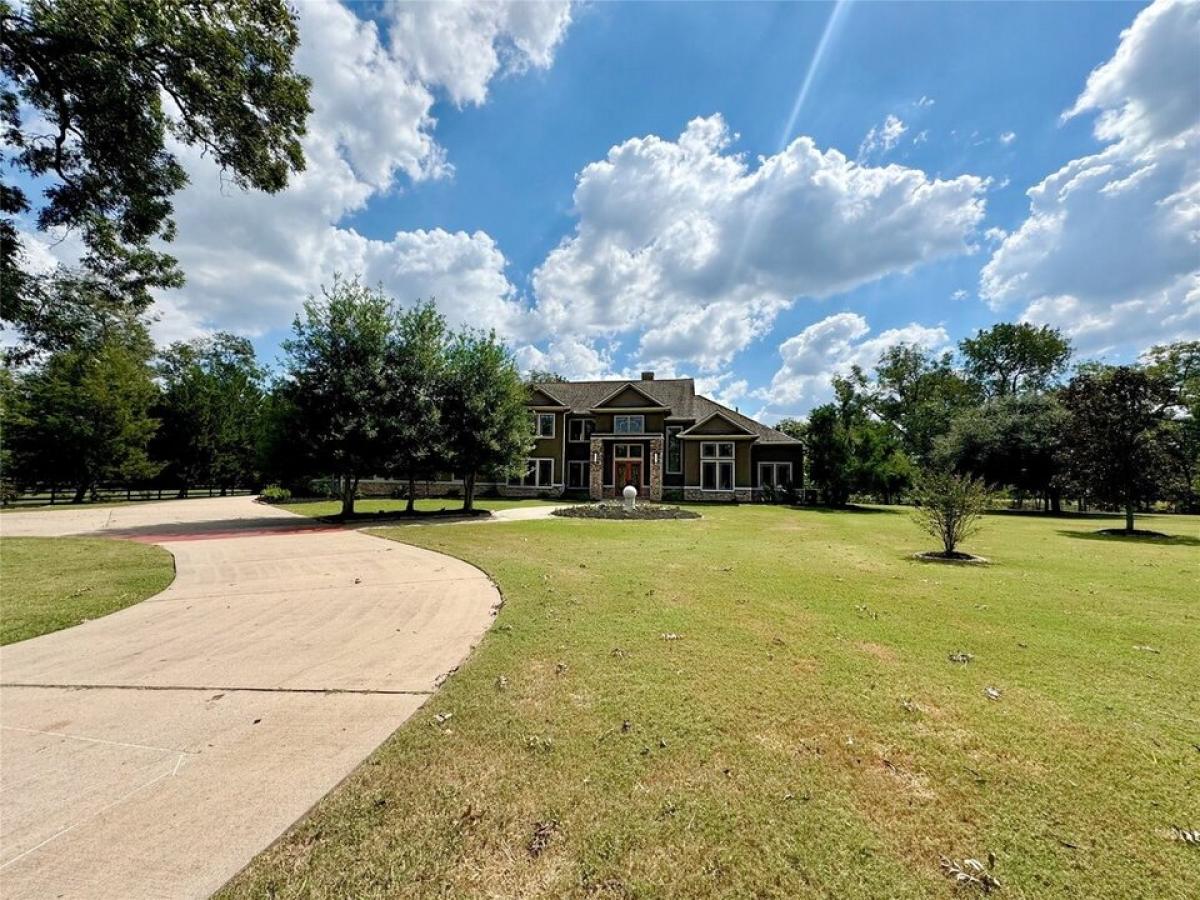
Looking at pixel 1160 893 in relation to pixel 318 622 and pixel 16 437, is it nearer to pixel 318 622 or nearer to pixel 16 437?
pixel 318 622

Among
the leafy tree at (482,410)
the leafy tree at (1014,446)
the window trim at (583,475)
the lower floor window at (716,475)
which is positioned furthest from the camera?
the window trim at (583,475)

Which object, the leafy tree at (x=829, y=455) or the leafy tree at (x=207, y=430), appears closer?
the leafy tree at (x=829, y=455)

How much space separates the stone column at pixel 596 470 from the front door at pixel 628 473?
116 cm

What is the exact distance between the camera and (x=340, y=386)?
709 inches

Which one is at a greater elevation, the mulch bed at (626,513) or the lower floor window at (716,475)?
the lower floor window at (716,475)

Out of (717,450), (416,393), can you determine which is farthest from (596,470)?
(416,393)

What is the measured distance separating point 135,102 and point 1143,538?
3122 cm

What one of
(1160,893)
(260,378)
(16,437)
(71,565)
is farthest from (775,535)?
(260,378)

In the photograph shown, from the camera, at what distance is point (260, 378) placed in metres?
48.7

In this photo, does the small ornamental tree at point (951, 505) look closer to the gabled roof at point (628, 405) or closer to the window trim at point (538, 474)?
the gabled roof at point (628, 405)

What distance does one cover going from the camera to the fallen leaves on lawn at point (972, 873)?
222cm

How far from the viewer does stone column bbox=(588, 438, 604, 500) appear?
1282 inches

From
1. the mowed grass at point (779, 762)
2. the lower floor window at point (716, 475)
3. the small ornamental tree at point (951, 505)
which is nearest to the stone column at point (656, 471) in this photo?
the lower floor window at point (716, 475)

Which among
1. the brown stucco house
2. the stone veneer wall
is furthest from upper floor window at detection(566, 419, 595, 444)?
the stone veneer wall
